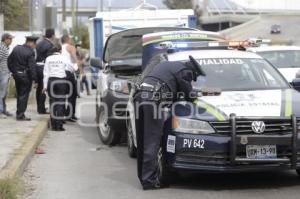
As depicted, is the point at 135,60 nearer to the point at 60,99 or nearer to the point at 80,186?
the point at 60,99

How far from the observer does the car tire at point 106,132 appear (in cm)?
1101

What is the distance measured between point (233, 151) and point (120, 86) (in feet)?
12.3

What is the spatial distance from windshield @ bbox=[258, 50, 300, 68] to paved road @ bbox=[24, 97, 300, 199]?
19.8ft

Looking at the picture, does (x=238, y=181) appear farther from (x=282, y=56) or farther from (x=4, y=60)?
(x=282, y=56)

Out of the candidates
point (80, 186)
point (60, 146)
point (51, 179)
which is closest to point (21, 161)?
point (51, 179)

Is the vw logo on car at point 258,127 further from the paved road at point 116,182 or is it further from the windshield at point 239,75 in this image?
the windshield at point 239,75

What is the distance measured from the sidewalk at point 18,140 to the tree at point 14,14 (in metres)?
13.8

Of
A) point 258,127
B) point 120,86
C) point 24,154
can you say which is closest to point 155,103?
point 258,127

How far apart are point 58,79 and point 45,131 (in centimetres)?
105

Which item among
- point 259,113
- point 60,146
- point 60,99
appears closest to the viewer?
point 259,113

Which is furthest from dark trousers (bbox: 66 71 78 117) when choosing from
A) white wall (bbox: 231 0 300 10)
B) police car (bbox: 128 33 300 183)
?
white wall (bbox: 231 0 300 10)

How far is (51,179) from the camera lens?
850 cm

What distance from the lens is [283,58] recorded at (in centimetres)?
1543

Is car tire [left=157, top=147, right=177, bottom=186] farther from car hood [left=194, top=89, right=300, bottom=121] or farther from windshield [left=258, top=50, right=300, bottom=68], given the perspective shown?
windshield [left=258, top=50, right=300, bottom=68]
